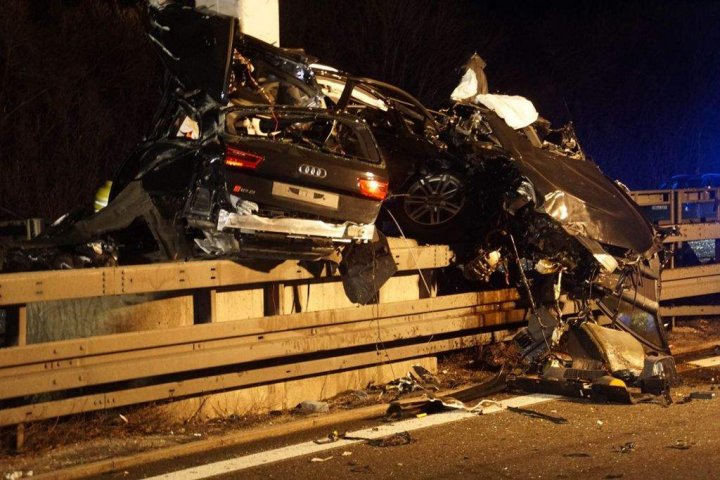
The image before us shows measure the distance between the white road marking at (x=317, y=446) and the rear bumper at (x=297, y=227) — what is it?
1541mm

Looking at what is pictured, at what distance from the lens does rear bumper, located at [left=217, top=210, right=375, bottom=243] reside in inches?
273

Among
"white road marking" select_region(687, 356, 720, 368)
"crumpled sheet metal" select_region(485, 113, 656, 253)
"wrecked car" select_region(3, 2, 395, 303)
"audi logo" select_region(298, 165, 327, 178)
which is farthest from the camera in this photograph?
"white road marking" select_region(687, 356, 720, 368)

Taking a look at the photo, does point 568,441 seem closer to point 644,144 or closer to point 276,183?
point 276,183

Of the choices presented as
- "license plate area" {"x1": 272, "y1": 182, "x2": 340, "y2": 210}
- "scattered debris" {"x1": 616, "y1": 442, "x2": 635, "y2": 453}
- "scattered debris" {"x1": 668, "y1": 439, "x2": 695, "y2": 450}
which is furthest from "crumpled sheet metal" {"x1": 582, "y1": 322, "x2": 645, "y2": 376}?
"license plate area" {"x1": 272, "y1": 182, "x2": 340, "y2": 210}

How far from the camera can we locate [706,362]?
30.4ft

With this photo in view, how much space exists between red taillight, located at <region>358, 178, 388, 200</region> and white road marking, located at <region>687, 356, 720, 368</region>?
3749 millimetres

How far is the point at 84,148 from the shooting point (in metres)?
15.9

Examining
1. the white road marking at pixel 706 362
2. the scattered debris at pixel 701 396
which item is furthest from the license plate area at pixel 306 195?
the white road marking at pixel 706 362

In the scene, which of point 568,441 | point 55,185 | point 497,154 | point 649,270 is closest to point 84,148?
point 55,185

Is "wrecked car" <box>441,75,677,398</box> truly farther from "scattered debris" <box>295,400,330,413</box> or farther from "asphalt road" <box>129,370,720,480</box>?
"scattered debris" <box>295,400,330,413</box>

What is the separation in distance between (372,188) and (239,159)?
122 centimetres

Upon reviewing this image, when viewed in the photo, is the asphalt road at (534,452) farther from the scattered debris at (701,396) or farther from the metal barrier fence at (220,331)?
the metal barrier fence at (220,331)

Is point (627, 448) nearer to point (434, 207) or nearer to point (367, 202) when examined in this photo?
point (367, 202)

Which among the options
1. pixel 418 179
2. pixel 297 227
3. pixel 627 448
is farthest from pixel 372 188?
pixel 627 448
